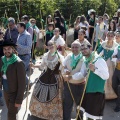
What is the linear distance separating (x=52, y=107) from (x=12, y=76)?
4.03ft

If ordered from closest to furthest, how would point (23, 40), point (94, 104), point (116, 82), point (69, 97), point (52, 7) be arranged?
point (94, 104) → point (69, 97) → point (116, 82) → point (23, 40) → point (52, 7)

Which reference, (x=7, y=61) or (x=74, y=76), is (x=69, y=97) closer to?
(x=74, y=76)

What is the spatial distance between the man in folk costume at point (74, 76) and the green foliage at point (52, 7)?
317 inches

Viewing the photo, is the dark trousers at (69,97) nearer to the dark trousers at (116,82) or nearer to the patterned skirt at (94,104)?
the patterned skirt at (94,104)

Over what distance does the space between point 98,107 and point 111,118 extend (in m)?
1.23

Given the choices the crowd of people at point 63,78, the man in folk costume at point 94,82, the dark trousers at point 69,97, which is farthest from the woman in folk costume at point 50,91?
the man in folk costume at point 94,82

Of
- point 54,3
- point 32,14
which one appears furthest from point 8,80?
point 54,3

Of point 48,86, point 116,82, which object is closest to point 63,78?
point 48,86

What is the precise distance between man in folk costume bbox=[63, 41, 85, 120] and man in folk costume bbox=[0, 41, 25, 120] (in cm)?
81

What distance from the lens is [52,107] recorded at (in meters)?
5.24

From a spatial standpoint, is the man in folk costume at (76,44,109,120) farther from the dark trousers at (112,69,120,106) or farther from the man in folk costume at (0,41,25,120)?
the dark trousers at (112,69,120,106)

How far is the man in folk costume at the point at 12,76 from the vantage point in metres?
4.37

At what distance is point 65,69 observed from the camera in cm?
486

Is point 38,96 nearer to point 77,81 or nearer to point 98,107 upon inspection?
point 77,81
